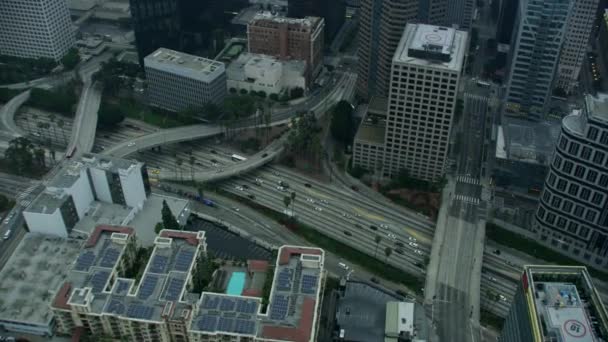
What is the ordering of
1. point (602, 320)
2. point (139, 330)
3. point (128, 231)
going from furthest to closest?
point (128, 231)
point (139, 330)
point (602, 320)

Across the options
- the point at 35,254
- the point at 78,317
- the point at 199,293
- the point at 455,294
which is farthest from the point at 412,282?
the point at 35,254

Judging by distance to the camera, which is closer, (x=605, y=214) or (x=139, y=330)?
(x=139, y=330)

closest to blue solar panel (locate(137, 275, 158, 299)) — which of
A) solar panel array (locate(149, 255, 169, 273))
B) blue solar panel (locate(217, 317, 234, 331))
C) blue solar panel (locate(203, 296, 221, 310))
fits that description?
solar panel array (locate(149, 255, 169, 273))

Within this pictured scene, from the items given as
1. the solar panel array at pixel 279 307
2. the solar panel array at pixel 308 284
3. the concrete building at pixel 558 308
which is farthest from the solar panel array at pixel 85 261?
the concrete building at pixel 558 308

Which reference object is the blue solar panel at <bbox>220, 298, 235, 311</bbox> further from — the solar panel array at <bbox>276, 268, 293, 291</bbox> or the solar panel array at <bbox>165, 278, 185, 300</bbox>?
the solar panel array at <bbox>276, 268, 293, 291</bbox>

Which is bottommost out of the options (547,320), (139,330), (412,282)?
(412,282)

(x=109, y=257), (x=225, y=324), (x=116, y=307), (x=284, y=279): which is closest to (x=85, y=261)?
(x=109, y=257)

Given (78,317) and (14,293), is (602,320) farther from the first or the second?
(14,293)
